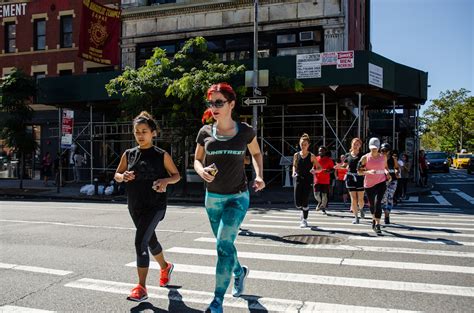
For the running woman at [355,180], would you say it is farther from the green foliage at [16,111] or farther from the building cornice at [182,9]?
the green foliage at [16,111]

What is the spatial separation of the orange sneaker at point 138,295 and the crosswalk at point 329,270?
164mm

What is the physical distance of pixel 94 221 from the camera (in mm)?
11289

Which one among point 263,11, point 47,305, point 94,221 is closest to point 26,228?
point 94,221

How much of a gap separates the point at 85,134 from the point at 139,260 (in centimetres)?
2230

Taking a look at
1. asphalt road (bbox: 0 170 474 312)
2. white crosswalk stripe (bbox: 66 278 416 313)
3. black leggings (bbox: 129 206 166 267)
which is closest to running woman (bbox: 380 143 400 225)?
asphalt road (bbox: 0 170 474 312)

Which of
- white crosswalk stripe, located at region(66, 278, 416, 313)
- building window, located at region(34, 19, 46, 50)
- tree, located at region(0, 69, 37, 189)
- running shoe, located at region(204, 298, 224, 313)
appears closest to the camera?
running shoe, located at region(204, 298, 224, 313)

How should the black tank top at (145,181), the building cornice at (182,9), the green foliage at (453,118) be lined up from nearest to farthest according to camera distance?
the black tank top at (145,181), the building cornice at (182,9), the green foliage at (453,118)

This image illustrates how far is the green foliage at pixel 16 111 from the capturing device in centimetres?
2177

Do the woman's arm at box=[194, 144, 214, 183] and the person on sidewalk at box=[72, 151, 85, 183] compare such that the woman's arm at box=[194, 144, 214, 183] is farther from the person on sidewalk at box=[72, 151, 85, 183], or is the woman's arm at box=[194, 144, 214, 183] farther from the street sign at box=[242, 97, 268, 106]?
the person on sidewalk at box=[72, 151, 85, 183]

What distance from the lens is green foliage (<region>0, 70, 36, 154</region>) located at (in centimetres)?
2177

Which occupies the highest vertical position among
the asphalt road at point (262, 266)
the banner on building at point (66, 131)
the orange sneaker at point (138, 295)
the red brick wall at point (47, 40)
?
the red brick wall at point (47, 40)

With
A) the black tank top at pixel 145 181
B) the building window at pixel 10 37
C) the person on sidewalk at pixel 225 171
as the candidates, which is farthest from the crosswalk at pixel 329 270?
the building window at pixel 10 37

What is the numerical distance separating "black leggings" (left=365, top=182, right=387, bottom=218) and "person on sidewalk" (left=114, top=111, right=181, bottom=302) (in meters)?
5.17

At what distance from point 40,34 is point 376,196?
85.4ft
